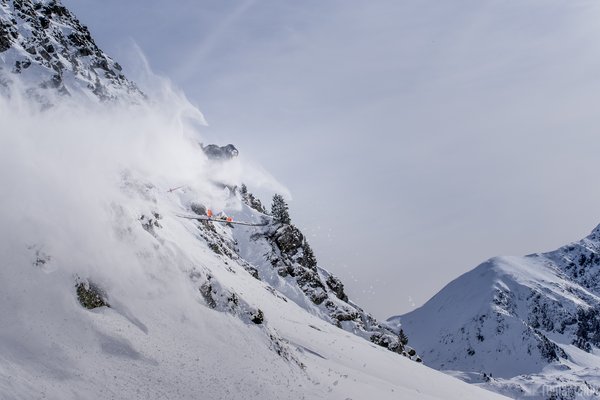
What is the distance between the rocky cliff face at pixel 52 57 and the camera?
91.9 metres

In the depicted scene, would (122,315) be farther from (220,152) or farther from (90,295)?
(220,152)

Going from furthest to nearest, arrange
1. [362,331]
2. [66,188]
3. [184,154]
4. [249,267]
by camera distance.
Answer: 1. [184,154]
2. [362,331]
3. [249,267]
4. [66,188]

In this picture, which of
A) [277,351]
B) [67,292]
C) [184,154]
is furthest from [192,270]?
[184,154]

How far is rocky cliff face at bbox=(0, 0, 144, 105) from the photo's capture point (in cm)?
9194

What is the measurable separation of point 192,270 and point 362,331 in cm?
5646

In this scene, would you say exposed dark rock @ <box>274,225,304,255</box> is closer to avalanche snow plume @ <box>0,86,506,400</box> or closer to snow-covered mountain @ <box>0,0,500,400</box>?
snow-covered mountain @ <box>0,0,500,400</box>

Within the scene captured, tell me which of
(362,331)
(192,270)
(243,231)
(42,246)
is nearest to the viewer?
(42,246)

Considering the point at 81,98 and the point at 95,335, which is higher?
the point at 81,98

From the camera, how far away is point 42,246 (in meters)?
28.0

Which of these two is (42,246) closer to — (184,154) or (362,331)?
(362,331)

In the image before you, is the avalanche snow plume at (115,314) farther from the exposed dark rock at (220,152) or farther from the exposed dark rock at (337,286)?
the exposed dark rock at (220,152)

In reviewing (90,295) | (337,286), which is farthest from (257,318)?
(337,286)

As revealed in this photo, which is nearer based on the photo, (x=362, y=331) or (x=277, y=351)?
(x=277, y=351)

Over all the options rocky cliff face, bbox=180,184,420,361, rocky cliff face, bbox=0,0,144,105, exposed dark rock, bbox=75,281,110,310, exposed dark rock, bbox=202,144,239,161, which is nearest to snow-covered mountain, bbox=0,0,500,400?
exposed dark rock, bbox=75,281,110,310
